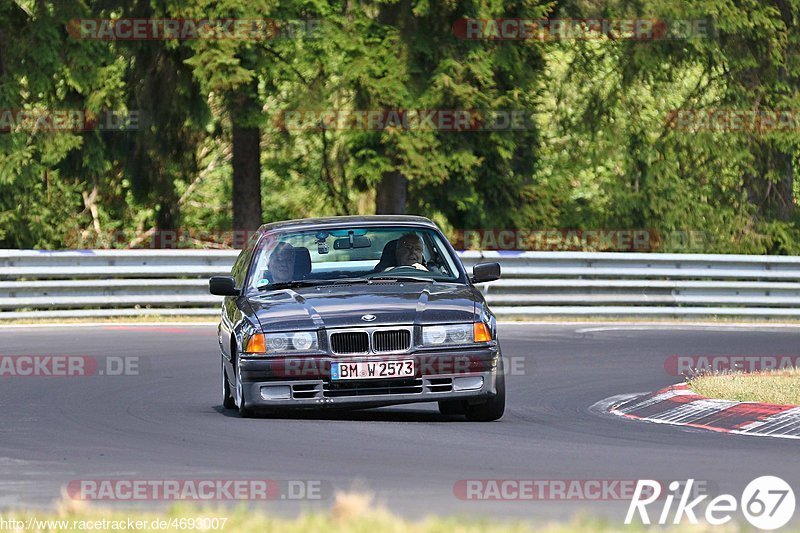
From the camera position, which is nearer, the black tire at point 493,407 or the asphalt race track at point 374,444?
the asphalt race track at point 374,444

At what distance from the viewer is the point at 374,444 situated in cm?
1013

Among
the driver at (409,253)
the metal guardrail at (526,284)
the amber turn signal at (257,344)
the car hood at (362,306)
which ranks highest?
the driver at (409,253)

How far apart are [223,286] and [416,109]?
16607 millimetres

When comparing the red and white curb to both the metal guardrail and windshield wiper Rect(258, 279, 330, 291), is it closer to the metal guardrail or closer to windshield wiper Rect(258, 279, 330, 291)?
windshield wiper Rect(258, 279, 330, 291)

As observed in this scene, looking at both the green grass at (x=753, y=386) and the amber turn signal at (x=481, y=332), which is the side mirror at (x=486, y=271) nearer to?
the amber turn signal at (x=481, y=332)

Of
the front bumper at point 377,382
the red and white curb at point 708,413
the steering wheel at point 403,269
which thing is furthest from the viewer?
the steering wheel at point 403,269

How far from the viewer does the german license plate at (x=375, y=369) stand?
11211 mm

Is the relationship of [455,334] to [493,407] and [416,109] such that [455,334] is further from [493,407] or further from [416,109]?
[416,109]

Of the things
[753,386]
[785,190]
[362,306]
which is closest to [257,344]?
[362,306]

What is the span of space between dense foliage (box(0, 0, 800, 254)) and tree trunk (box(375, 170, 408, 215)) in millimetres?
36

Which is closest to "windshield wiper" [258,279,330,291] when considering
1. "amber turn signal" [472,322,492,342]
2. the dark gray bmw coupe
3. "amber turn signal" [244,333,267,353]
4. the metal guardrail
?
the dark gray bmw coupe

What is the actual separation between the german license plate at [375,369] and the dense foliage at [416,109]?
622 inches

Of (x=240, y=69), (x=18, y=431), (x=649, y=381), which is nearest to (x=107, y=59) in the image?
(x=240, y=69)

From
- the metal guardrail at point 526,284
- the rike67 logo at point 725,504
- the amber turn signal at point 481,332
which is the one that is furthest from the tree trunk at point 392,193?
the rike67 logo at point 725,504
